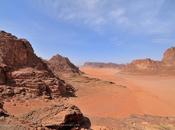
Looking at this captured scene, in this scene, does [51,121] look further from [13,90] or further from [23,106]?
[13,90]

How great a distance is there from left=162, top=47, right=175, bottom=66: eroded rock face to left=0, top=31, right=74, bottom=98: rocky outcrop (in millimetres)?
39914

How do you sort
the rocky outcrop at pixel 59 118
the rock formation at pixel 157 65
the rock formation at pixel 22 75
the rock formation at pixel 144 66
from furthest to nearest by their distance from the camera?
the rock formation at pixel 144 66 < the rock formation at pixel 157 65 < the rock formation at pixel 22 75 < the rocky outcrop at pixel 59 118

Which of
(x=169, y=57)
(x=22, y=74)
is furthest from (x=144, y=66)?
(x=22, y=74)

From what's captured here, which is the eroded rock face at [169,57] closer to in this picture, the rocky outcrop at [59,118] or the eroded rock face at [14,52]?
the eroded rock face at [14,52]

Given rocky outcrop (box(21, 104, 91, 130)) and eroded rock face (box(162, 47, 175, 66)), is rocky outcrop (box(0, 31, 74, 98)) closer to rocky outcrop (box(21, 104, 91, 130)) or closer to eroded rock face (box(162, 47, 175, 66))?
rocky outcrop (box(21, 104, 91, 130))

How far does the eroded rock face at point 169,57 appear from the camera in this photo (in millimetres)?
54375

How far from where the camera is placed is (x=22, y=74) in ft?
49.6

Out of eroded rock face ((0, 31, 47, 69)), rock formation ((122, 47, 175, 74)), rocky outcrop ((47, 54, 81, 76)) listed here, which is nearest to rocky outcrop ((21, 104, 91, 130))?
eroded rock face ((0, 31, 47, 69))

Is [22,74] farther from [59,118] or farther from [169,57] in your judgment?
[169,57]

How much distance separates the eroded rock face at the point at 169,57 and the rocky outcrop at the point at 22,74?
3991 centimetres

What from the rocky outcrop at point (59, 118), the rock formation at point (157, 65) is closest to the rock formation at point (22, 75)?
the rocky outcrop at point (59, 118)

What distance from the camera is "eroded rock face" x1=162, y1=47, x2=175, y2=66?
5438 centimetres

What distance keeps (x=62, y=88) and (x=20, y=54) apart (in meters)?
2.74

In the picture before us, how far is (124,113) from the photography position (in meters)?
15.0
